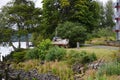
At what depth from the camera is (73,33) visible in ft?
138

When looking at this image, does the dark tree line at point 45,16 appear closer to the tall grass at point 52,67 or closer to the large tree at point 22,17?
the large tree at point 22,17

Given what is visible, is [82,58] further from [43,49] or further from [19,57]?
[19,57]

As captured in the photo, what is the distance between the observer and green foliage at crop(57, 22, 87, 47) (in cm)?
4197

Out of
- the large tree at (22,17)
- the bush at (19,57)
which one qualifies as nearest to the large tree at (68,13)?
the large tree at (22,17)

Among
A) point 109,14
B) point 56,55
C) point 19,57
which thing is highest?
point 109,14

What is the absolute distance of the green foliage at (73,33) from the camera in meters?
42.0

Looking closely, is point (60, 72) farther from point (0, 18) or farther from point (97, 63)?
point (0, 18)

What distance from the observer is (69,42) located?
141ft

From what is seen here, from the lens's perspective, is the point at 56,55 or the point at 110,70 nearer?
the point at 110,70

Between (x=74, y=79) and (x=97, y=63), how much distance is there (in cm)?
287

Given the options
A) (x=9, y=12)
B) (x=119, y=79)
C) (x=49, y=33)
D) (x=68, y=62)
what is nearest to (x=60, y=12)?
(x=49, y=33)

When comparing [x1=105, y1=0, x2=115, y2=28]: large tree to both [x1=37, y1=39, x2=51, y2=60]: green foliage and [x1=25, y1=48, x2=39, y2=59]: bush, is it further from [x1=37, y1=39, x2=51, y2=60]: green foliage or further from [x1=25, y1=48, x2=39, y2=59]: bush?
[x1=25, y1=48, x2=39, y2=59]: bush

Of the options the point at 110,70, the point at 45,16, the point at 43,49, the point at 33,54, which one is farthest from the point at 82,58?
the point at 45,16

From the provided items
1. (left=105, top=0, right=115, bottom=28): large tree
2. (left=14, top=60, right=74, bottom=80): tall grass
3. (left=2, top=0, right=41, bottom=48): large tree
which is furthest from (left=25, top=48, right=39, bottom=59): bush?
(left=105, top=0, right=115, bottom=28): large tree
